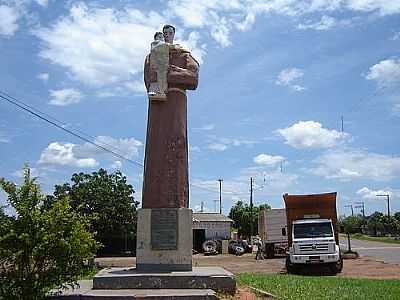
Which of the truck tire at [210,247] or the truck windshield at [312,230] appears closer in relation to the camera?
the truck windshield at [312,230]

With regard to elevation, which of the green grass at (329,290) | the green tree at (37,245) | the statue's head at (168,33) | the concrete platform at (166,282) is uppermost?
the statue's head at (168,33)

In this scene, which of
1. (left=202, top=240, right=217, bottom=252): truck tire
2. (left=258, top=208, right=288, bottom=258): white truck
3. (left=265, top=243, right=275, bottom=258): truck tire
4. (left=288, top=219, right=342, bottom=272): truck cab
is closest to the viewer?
(left=288, top=219, right=342, bottom=272): truck cab

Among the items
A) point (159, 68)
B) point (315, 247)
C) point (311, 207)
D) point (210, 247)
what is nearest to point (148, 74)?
point (159, 68)

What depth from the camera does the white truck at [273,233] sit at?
1593 inches

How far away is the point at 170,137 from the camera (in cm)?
1317

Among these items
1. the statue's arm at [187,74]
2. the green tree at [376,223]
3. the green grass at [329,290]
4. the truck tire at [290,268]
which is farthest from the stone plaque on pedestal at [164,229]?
the green tree at [376,223]

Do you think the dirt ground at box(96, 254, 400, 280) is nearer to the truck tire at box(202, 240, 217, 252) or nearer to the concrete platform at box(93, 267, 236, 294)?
the concrete platform at box(93, 267, 236, 294)

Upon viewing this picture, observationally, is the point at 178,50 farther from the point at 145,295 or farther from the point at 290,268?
the point at 290,268

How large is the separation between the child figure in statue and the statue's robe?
0.13 metres

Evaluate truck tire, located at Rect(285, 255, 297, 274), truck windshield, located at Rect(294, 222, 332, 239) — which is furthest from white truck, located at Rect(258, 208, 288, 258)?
truck tire, located at Rect(285, 255, 297, 274)

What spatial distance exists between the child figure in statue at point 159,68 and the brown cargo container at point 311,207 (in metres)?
14.9

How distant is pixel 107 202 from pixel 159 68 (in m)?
33.9

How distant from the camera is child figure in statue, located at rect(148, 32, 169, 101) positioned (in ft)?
43.4

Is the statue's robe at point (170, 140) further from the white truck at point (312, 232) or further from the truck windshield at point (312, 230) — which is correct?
the truck windshield at point (312, 230)
